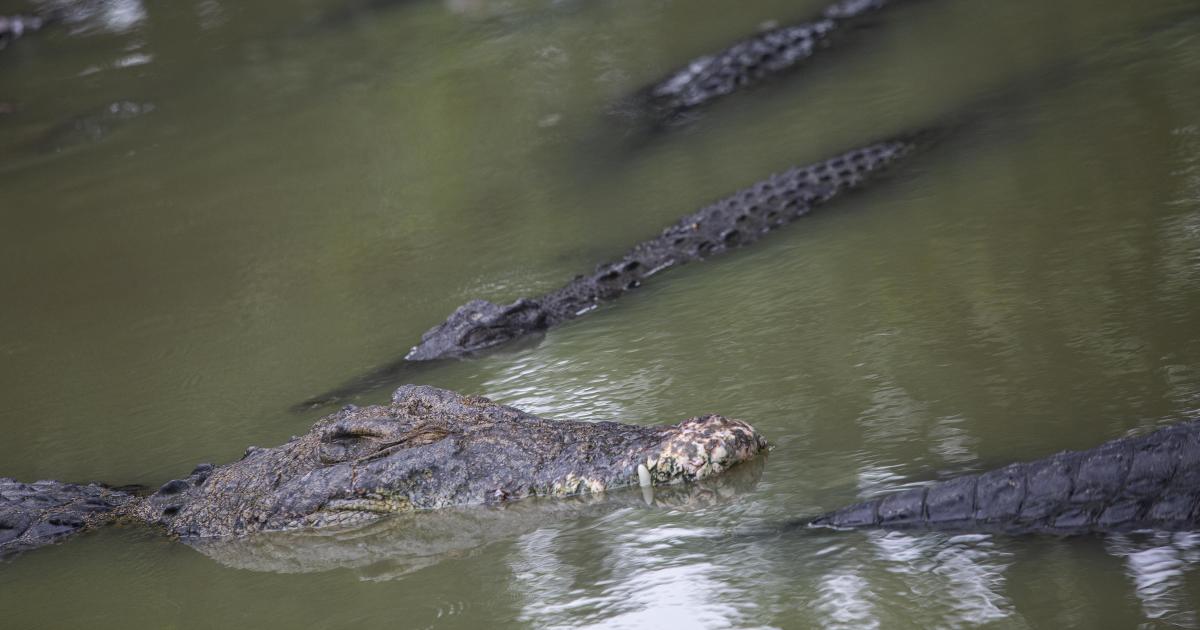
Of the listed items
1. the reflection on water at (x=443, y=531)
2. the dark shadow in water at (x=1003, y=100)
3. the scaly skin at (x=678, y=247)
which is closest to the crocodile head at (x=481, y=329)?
the scaly skin at (x=678, y=247)

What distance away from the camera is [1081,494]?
3.63m

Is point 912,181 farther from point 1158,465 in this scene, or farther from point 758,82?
point 1158,465

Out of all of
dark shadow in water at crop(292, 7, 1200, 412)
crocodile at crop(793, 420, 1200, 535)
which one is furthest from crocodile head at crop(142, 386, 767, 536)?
dark shadow in water at crop(292, 7, 1200, 412)

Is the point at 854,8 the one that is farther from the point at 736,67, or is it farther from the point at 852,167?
the point at 852,167

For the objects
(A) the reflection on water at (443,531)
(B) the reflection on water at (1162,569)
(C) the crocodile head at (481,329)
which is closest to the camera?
(B) the reflection on water at (1162,569)

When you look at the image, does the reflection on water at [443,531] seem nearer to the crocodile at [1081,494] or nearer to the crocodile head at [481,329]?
the crocodile at [1081,494]

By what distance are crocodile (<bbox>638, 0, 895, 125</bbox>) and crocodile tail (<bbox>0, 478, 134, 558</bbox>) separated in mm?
7551

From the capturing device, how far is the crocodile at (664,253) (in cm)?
812

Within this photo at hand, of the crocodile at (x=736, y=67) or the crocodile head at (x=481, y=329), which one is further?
the crocodile at (x=736, y=67)

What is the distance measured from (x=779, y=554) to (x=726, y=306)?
3377 mm

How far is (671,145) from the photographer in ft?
38.8

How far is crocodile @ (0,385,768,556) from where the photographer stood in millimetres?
4895

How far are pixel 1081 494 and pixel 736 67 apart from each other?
997 centimetres

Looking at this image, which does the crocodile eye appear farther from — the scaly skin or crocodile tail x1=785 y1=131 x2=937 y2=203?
crocodile tail x1=785 y1=131 x2=937 y2=203
